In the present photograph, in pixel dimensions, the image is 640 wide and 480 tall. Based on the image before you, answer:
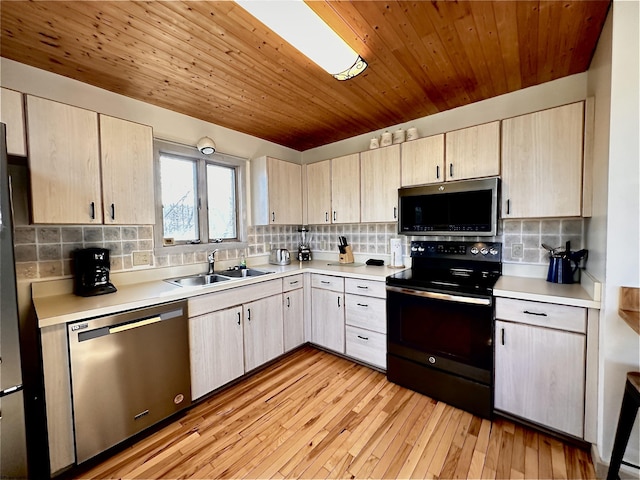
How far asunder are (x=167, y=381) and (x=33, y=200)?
4.50 ft

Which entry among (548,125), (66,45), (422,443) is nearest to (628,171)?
(548,125)

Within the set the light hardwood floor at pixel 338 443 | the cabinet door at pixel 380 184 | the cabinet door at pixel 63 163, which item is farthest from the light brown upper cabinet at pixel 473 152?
the cabinet door at pixel 63 163

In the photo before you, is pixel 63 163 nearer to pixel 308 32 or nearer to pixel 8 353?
pixel 8 353

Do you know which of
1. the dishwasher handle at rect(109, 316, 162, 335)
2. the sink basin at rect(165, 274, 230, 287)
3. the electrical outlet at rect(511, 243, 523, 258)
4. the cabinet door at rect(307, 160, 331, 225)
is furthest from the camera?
the cabinet door at rect(307, 160, 331, 225)

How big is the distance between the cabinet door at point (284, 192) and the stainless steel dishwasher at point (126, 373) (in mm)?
1482

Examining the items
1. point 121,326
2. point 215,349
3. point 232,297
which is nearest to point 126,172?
point 121,326

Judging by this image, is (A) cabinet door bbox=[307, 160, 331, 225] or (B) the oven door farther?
(A) cabinet door bbox=[307, 160, 331, 225]

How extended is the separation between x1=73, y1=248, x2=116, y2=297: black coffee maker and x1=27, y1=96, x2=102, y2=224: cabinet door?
10.8 inches

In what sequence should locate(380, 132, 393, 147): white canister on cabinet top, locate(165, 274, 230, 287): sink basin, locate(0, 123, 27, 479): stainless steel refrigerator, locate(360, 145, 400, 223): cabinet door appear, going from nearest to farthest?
locate(0, 123, 27, 479): stainless steel refrigerator < locate(165, 274, 230, 287): sink basin < locate(360, 145, 400, 223): cabinet door < locate(380, 132, 393, 147): white canister on cabinet top

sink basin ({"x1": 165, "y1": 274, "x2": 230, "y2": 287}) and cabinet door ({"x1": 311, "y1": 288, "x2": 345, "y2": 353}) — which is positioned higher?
sink basin ({"x1": 165, "y1": 274, "x2": 230, "y2": 287})

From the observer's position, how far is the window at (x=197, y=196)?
2447mm

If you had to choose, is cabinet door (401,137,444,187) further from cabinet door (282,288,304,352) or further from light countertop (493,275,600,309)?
cabinet door (282,288,304,352)

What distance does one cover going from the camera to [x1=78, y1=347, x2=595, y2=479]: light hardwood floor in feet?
4.82

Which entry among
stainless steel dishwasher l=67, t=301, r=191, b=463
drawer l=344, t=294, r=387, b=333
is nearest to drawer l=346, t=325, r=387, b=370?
drawer l=344, t=294, r=387, b=333
